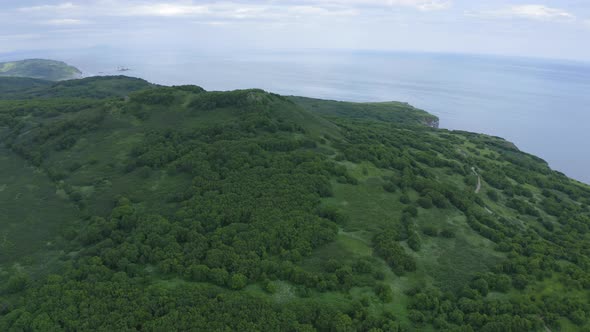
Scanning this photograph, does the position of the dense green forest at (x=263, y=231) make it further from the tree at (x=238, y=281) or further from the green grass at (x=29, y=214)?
the green grass at (x=29, y=214)

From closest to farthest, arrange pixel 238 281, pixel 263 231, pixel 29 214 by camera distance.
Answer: pixel 238 281, pixel 263 231, pixel 29 214

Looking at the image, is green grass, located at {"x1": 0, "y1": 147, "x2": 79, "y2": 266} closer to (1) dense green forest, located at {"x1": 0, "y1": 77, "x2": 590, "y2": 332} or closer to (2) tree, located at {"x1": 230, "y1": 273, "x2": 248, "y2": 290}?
(1) dense green forest, located at {"x1": 0, "y1": 77, "x2": 590, "y2": 332}

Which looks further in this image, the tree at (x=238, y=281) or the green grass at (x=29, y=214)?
the green grass at (x=29, y=214)

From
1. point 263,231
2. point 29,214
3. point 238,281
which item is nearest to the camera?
point 238,281

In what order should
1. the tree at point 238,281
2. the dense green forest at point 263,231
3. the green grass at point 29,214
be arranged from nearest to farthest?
the dense green forest at point 263,231
the tree at point 238,281
the green grass at point 29,214

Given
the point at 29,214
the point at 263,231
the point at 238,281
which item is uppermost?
the point at 263,231

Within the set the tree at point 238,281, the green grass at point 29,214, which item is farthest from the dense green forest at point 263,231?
the green grass at point 29,214

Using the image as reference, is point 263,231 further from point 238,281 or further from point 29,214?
point 29,214

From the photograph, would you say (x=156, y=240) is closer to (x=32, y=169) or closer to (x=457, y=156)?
(x=32, y=169)

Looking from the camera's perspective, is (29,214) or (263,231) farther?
(29,214)

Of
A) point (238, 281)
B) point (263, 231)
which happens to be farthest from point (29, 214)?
point (238, 281)
